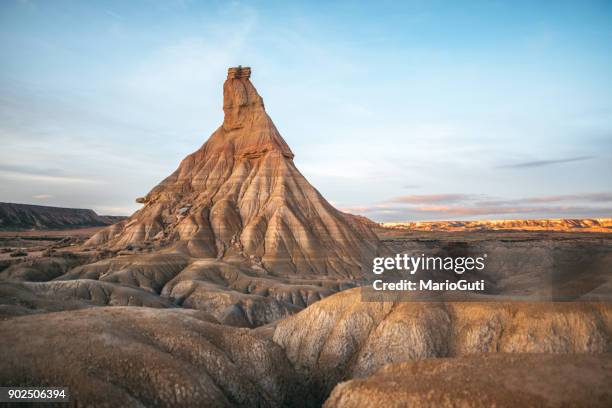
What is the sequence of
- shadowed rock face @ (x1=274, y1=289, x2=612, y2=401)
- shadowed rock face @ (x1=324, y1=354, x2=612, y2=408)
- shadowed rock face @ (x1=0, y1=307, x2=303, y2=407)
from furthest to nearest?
shadowed rock face @ (x1=274, y1=289, x2=612, y2=401) → shadowed rock face @ (x1=0, y1=307, x2=303, y2=407) → shadowed rock face @ (x1=324, y1=354, x2=612, y2=408)

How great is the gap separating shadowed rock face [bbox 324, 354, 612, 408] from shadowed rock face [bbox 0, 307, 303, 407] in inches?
269

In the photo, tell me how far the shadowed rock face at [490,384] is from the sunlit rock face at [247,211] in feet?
206

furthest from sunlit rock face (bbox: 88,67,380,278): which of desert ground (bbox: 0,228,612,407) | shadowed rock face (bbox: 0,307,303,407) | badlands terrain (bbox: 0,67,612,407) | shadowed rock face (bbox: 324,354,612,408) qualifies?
shadowed rock face (bbox: 324,354,612,408)

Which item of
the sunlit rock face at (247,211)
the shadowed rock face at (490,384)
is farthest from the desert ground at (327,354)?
the sunlit rock face at (247,211)

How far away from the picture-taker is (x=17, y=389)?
19297 millimetres

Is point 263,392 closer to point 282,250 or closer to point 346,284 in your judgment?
point 346,284

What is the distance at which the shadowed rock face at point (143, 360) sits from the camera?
67.3 feet

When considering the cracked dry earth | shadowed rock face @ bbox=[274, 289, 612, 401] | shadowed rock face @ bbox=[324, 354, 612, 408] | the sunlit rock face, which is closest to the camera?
shadowed rock face @ bbox=[324, 354, 612, 408]

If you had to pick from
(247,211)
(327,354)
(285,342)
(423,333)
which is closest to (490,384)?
(423,333)

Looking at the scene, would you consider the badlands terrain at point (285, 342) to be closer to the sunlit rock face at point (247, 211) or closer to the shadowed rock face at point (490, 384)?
the shadowed rock face at point (490, 384)

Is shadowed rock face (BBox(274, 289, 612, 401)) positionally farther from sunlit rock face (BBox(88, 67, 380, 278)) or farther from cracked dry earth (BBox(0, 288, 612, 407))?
sunlit rock face (BBox(88, 67, 380, 278))

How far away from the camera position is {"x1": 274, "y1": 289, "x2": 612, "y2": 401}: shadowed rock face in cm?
2959

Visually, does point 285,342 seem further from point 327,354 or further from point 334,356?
point 334,356

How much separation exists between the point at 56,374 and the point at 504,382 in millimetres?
18153
